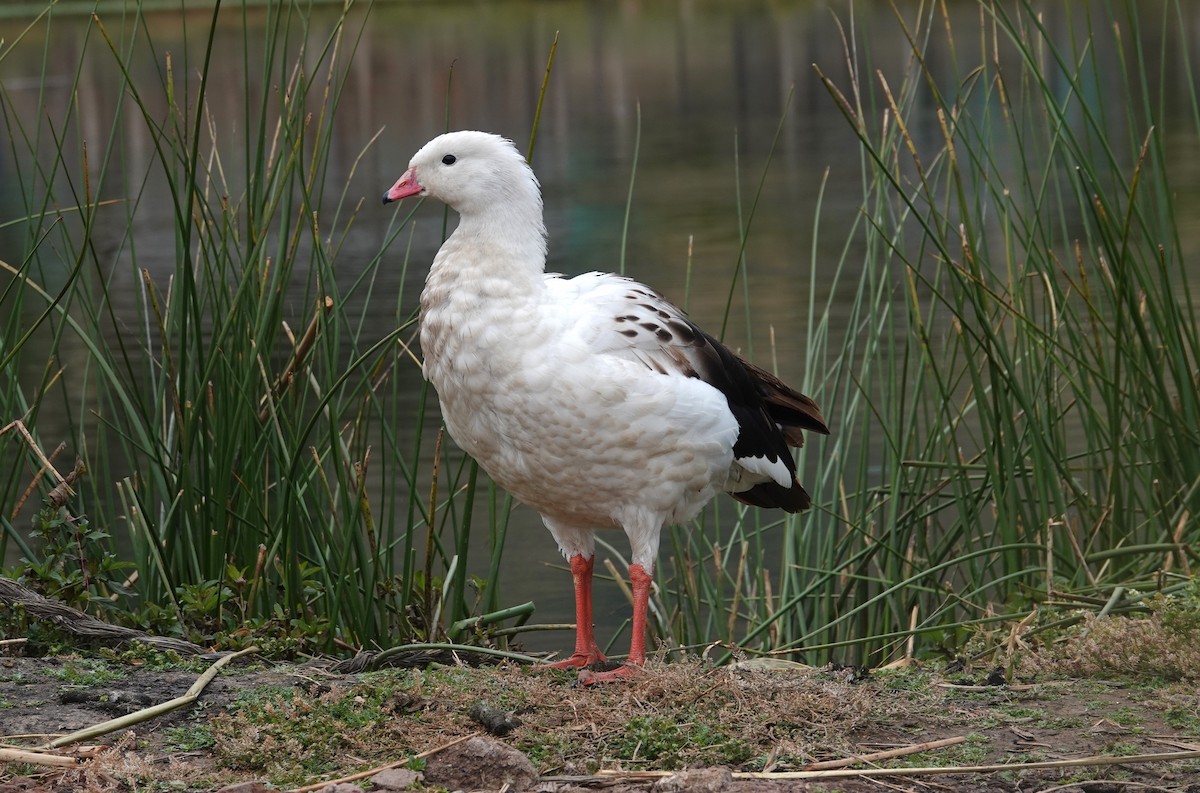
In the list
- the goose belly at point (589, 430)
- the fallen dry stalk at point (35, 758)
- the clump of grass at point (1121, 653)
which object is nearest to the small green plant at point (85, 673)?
the fallen dry stalk at point (35, 758)

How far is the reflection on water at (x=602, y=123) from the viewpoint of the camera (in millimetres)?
7707

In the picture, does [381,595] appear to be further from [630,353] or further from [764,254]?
[764,254]

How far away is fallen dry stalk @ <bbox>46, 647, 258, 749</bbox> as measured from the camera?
2.38 meters

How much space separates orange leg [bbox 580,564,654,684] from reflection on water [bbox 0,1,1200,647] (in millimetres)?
1031

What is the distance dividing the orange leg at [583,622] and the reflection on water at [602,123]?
93 cm

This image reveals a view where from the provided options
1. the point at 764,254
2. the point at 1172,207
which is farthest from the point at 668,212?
the point at 1172,207

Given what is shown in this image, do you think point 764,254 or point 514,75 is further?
point 514,75

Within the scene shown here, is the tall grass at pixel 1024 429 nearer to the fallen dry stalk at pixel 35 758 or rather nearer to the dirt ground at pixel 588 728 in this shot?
the dirt ground at pixel 588 728

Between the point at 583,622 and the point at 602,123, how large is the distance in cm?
1364

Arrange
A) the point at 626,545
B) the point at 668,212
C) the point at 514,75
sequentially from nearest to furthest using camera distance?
the point at 626,545, the point at 668,212, the point at 514,75

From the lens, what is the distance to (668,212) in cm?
1140

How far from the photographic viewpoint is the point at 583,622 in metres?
3.25

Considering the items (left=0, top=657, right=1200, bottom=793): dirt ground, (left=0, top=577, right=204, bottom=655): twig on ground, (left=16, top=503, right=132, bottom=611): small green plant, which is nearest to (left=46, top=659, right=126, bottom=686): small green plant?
(left=0, top=657, right=1200, bottom=793): dirt ground

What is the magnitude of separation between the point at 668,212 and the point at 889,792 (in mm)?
9349
